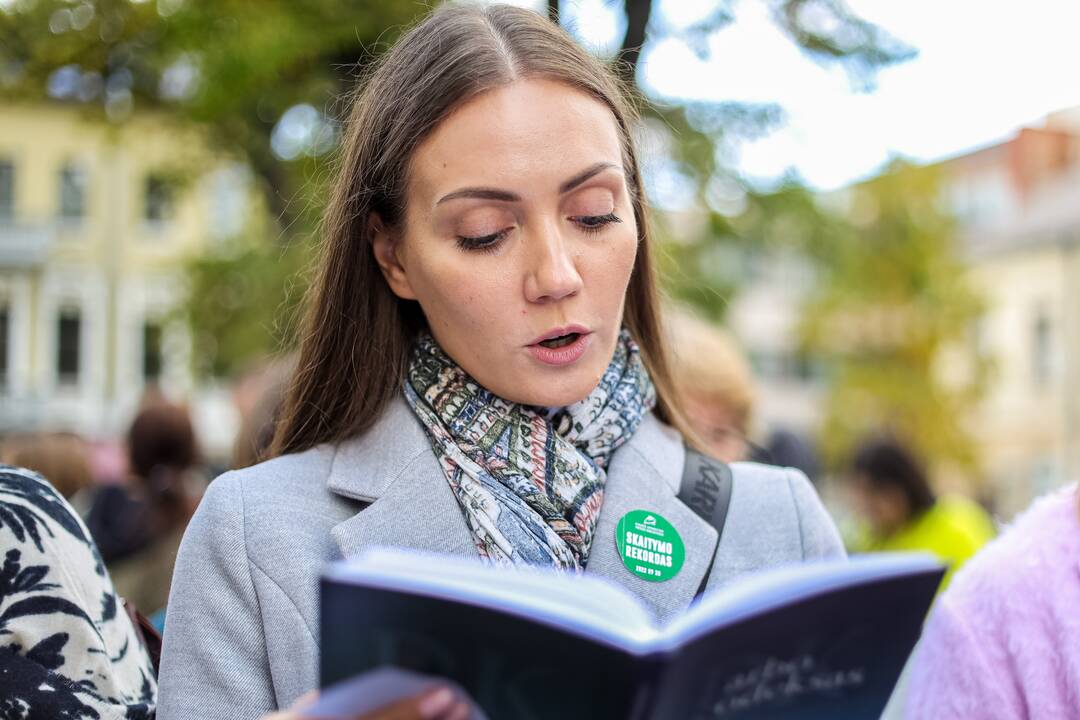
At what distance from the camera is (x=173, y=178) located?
462 inches

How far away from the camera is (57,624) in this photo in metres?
1.73

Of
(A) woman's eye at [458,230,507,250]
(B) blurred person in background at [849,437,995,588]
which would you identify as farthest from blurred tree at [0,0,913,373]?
(A) woman's eye at [458,230,507,250]

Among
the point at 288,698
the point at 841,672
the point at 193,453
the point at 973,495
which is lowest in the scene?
the point at 973,495

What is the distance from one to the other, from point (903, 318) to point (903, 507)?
55.2 ft

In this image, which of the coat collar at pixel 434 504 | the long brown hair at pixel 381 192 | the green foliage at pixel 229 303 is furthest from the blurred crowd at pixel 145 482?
the green foliage at pixel 229 303

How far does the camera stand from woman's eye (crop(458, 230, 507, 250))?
1775 millimetres

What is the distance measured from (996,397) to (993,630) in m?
31.8

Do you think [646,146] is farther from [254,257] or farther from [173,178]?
[173,178]

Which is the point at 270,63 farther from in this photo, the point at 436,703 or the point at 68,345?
the point at 68,345

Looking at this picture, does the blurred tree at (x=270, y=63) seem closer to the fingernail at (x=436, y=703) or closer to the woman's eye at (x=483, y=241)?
the woman's eye at (x=483, y=241)

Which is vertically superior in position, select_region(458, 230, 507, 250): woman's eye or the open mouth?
select_region(458, 230, 507, 250): woman's eye

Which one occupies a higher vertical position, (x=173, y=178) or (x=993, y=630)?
(x=173, y=178)

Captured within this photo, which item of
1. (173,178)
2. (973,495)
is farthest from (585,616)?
(973,495)

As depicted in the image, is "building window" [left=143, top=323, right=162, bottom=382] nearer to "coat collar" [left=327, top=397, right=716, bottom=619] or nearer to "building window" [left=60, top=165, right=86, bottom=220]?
"building window" [left=60, top=165, right=86, bottom=220]
